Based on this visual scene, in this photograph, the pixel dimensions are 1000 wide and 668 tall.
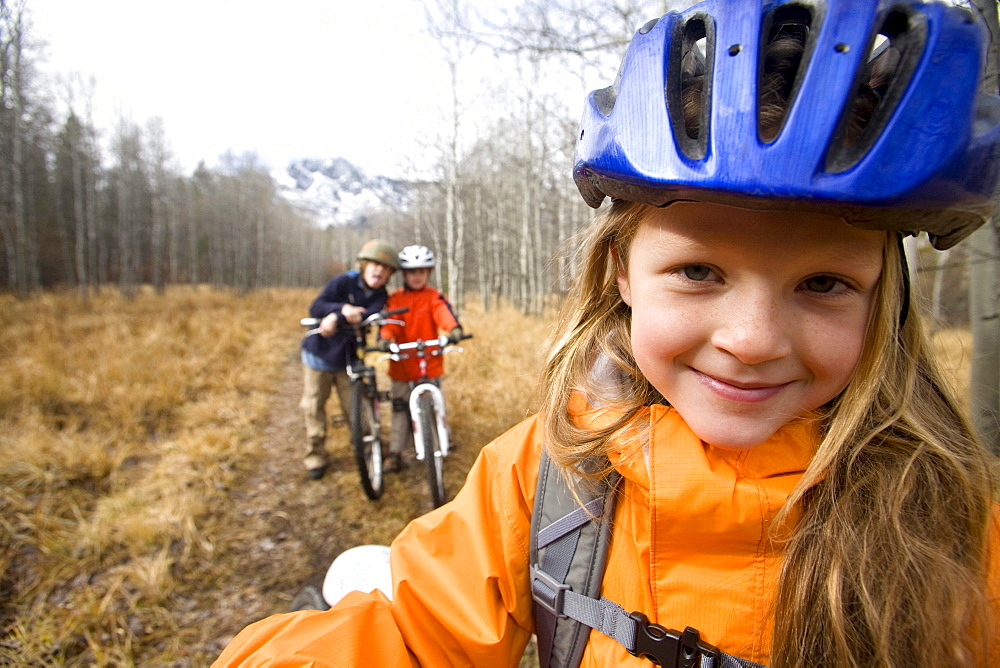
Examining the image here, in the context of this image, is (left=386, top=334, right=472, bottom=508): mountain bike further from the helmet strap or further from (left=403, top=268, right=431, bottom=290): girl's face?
the helmet strap

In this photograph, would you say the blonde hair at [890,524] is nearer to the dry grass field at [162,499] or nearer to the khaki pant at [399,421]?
the dry grass field at [162,499]

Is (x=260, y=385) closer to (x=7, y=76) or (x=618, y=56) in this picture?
(x=618, y=56)

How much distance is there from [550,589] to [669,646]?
0.25 m

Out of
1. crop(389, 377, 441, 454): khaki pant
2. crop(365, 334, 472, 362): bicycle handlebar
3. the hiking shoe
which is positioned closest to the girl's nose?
crop(365, 334, 472, 362): bicycle handlebar

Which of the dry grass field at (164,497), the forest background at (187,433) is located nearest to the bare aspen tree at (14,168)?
the forest background at (187,433)

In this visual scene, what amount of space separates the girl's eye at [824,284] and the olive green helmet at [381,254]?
4.01 m

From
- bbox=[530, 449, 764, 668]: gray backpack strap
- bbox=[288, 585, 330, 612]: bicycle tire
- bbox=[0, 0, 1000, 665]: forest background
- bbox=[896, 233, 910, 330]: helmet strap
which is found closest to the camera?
bbox=[896, 233, 910, 330]: helmet strap

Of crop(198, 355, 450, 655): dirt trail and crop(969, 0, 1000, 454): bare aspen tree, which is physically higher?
crop(969, 0, 1000, 454): bare aspen tree

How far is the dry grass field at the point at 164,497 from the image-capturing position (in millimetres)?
2621

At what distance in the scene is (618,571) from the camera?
38.4 inches

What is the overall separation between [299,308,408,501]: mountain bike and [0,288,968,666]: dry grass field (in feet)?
0.87

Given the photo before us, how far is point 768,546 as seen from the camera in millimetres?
832

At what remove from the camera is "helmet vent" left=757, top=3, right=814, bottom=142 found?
78 centimetres

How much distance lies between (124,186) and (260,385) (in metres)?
24.4
